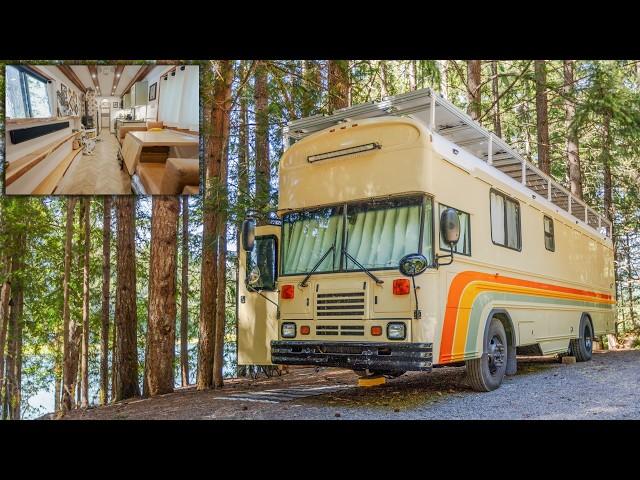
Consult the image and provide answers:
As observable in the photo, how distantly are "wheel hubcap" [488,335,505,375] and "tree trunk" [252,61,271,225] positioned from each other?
3.79 metres

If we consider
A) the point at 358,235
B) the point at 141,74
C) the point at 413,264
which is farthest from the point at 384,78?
the point at 413,264

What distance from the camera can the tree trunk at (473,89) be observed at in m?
11.9

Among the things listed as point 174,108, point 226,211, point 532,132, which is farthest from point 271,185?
point 532,132

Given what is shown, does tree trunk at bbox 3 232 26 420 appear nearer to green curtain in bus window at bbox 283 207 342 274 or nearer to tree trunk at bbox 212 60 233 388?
tree trunk at bbox 212 60 233 388

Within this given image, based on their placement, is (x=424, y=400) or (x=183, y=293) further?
(x=183, y=293)

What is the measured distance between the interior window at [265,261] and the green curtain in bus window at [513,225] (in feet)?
10.0

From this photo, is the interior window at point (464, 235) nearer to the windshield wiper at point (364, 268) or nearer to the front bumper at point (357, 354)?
the windshield wiper at point (364, 268)

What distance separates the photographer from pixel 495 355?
24.3ft

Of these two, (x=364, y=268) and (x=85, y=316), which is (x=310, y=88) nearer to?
(x=364, y=268)

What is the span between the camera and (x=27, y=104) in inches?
345

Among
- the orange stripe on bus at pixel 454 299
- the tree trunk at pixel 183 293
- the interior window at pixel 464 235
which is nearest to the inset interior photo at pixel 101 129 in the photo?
the interior window at pixel 464 235

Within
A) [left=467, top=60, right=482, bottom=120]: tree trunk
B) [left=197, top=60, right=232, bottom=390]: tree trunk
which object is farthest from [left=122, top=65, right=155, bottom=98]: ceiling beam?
[left=467, top=60, right=482, bottom=120]: tree trunk

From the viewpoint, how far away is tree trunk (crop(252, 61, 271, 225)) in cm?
1003

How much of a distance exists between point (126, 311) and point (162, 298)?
6.83 ft
